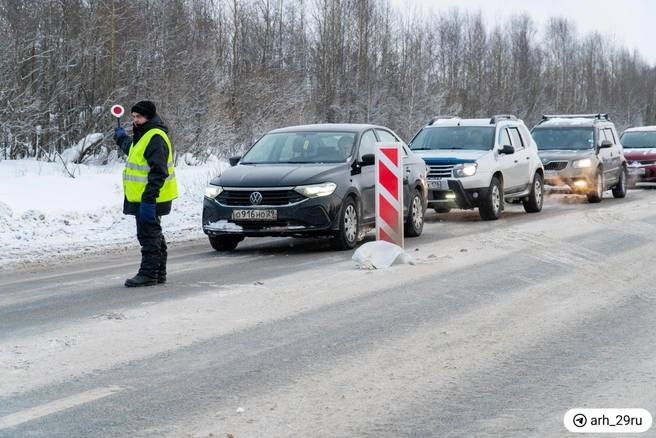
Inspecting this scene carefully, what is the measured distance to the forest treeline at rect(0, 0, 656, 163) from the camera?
89.5ft

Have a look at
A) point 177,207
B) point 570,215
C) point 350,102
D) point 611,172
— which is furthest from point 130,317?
point 350,102

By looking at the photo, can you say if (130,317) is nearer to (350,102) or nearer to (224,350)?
(224,350)

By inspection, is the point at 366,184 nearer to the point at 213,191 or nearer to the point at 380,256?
the point at 213,191

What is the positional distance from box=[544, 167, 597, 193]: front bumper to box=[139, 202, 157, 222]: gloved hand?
14.6 m

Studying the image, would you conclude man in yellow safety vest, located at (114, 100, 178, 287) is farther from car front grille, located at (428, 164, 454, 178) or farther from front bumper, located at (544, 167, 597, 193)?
front bumper, located at (544, 167, 597, 193)

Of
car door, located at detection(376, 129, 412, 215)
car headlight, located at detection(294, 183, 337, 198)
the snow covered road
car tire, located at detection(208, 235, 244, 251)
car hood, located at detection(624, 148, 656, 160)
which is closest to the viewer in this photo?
the snow covered road

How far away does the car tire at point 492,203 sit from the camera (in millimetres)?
18438

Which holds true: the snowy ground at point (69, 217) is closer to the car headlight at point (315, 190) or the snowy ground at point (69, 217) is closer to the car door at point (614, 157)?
the car headlight at point (315, 190)

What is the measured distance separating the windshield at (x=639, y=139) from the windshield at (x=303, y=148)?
17967 mm

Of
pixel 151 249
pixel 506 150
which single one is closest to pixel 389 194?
pixel 151 249

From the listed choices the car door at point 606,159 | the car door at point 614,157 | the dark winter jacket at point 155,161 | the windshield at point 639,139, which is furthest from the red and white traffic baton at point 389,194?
the windshield at point 639,139

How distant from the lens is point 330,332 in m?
7.76

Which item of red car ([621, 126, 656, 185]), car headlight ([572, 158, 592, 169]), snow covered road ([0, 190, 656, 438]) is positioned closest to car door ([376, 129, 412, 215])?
snow covered road ([0, 190, 656, 438])

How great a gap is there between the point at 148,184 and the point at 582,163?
1492 cm
